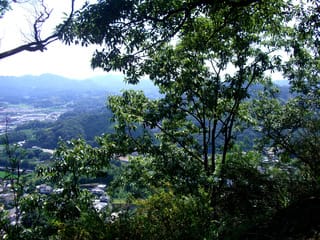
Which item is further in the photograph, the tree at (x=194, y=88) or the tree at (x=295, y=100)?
the tree at (x=295, y=100)

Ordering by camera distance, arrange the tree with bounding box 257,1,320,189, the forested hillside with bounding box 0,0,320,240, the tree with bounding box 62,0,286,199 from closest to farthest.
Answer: the forested hillside with bounding box 0,0,320,240 < the tree with bounding box 62,0,286,199 < the tree with bounding box 257,1,320,189

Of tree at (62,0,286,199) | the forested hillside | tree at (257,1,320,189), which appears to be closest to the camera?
the forested hillside

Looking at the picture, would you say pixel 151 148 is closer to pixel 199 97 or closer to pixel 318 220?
pixel 199 97

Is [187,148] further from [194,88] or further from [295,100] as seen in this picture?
[295,100]

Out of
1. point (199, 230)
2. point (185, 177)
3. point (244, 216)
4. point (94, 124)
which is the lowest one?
point (94, 124)

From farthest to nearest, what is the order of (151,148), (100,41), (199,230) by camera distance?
(151,148)
(100,41)
(199,230)

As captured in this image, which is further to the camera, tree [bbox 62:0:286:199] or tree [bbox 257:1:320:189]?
tree [bbox 257:1:320:189]

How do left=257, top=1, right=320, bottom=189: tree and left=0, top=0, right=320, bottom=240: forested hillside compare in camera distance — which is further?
left=257, top=1, right=320, bottom=189: tree

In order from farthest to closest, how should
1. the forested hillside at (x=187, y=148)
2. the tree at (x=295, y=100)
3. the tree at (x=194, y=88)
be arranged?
the tree at (x=295, y=100)
the tree at (x=194, y=88)
the forested hillside at (x=187, y=148)

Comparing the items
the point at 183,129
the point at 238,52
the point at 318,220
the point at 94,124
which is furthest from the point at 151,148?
the point at 94,124
